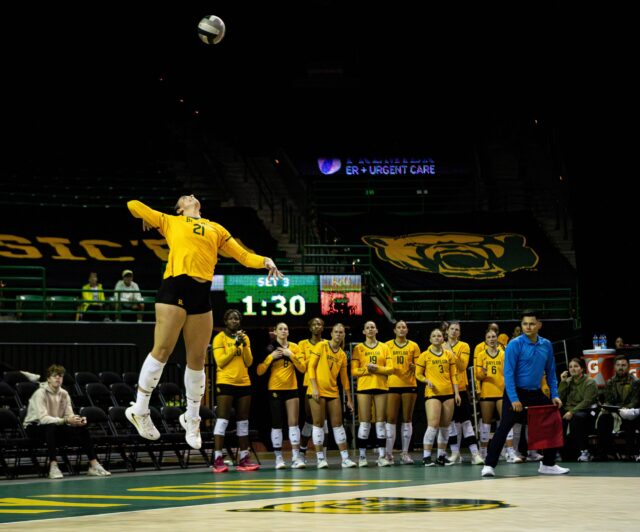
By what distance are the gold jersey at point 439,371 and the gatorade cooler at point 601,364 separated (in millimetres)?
2913

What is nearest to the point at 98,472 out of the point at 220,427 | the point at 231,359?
the point at 220,427

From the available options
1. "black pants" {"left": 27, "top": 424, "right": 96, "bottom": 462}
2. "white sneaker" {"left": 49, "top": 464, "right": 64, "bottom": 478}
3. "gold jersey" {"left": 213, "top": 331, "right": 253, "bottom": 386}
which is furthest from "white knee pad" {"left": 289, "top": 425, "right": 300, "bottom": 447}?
"white sneaker" {"left": 49, "top": 464, "right": 64, "bottom": 478}

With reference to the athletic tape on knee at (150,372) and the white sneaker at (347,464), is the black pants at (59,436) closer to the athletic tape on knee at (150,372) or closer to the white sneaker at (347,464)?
the white sneaker at (347,464)

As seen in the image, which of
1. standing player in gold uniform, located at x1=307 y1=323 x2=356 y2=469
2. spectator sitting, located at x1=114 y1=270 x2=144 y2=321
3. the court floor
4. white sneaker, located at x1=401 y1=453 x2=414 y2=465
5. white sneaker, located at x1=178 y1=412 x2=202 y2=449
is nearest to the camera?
the court floor

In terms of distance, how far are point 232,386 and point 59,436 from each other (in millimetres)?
2513

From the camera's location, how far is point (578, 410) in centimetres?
1661

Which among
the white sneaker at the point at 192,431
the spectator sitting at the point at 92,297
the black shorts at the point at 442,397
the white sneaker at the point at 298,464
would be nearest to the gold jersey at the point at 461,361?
the black shorts at the point at 442,397

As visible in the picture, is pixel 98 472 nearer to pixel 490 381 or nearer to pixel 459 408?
pixel 459 408

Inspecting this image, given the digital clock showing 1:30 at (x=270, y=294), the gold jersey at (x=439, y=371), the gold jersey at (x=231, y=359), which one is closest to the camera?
the gold jersey at (x=231, y=359)

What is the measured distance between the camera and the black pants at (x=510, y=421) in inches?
525

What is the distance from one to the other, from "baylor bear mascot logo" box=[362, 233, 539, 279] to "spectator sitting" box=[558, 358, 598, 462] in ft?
30.6

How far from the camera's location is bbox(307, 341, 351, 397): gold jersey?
16.1 meters

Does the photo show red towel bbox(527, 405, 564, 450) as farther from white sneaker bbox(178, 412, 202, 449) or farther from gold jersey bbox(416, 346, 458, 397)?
white sneaker bbox(178, 412, 202, 449)

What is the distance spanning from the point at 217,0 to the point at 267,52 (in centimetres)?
308
